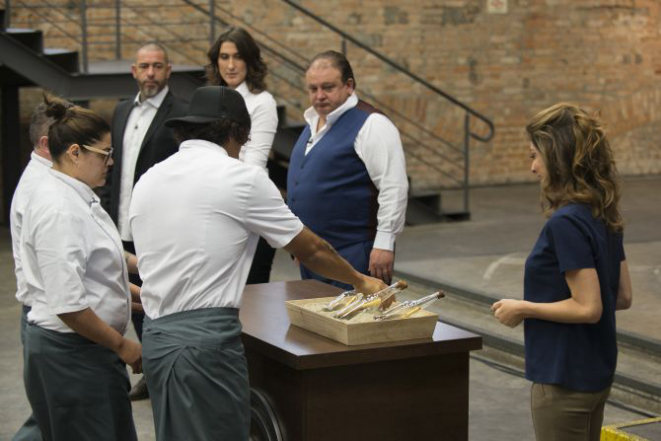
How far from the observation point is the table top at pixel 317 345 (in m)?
3.09

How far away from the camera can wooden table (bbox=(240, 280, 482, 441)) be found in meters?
3.15

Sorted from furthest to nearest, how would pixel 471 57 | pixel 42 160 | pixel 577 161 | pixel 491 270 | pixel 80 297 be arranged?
pixel 471 57 < pixel 491 270 < pixel 42 160 < pixel 80 297 < pixel 577 161

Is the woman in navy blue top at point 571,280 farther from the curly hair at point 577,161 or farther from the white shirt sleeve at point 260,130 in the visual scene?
the white shirt sleeve at point 260,130

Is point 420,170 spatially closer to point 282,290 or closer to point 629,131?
point 629,131

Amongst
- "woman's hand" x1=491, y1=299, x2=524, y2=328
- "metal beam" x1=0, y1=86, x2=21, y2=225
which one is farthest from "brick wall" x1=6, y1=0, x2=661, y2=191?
→ "woman's hand" x1=491, y1=299, x2=524, y2=328

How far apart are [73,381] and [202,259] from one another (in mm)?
655

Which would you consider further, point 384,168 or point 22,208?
point 384,168

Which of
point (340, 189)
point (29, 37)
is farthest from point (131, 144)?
point (29, 37)

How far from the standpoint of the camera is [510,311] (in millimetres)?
2963

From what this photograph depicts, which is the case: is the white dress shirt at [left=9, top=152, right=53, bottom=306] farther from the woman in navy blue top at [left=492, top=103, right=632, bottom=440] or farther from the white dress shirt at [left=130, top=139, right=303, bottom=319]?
the woman in navy blue top at [left=492, top=103, right=632, bottom=440]

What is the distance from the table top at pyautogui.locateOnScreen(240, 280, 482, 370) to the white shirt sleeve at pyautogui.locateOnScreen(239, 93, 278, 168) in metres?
1.58

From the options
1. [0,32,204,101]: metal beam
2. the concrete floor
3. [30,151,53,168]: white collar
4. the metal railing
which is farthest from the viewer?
the metal railing

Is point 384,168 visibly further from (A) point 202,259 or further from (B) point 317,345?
(A) point 202,259

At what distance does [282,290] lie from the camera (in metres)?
4.02
